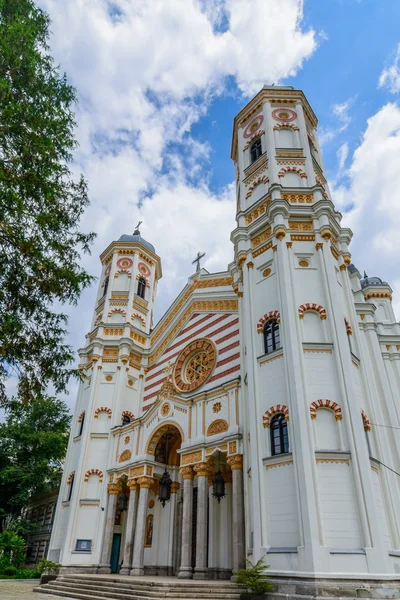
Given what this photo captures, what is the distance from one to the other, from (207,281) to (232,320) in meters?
3.44

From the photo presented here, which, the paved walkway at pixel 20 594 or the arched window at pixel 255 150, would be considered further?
the arched window at pixel 255 150

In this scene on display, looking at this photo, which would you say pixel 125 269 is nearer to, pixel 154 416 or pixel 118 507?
pixel 154 416

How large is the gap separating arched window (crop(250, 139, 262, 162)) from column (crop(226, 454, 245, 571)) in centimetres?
1443

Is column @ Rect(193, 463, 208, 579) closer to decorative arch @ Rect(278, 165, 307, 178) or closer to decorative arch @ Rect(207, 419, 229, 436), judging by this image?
decorative arch @ Rect(207, 419, 229, 436)

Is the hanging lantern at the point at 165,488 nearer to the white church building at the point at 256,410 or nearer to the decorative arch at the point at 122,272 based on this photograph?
the white church building at the point at 256,410

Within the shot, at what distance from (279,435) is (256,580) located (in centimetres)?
408

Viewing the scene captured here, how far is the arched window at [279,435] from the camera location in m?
13.5

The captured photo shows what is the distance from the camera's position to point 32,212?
1046 centimetres

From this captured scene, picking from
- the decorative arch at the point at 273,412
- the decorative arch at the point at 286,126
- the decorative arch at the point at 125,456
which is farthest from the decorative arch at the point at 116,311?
the decorative arch at the point at 273,412

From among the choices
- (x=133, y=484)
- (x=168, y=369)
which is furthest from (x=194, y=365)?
(x=133, y=484)

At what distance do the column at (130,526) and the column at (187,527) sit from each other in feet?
11.6

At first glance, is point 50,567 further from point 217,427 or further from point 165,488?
point 217,427

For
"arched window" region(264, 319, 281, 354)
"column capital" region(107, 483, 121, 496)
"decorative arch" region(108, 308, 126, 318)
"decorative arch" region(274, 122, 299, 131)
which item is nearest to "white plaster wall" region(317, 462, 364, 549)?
"arched window" region(264, 319, 281, 354)

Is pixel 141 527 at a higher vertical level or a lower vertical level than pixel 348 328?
lower
